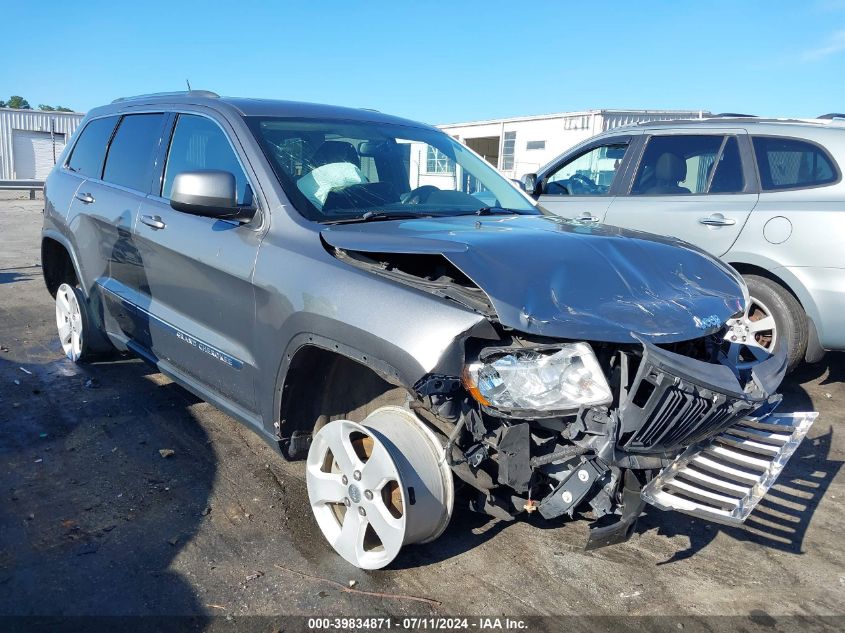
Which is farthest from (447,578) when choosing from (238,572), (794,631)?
(794,631)

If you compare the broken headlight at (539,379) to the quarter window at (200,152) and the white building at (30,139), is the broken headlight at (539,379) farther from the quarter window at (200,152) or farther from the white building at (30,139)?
the white building at (30,139)

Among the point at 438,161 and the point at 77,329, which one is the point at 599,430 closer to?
the point at 438,161

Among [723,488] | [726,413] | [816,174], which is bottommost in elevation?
[723,488]

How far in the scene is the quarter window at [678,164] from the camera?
560cm

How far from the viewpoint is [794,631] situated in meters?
2.59

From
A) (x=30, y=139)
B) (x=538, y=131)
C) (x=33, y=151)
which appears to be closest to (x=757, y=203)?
(x=538, y=131)

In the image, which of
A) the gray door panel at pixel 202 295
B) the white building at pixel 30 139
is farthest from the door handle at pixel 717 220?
the white building at pixel 30 139

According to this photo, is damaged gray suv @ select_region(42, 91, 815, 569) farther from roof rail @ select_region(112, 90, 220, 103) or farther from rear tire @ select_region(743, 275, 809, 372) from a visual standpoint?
rear tire @ select_region(743, 275, 809, 372)

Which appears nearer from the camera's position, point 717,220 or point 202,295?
point 202,295

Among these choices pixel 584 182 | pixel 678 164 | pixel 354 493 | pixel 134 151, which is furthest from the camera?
pixel 584 182

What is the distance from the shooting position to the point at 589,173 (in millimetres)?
6488

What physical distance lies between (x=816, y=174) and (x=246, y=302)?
4240 millimetres

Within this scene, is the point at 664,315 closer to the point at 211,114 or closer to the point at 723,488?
the point at 723,488

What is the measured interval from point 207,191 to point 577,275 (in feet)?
5.58
